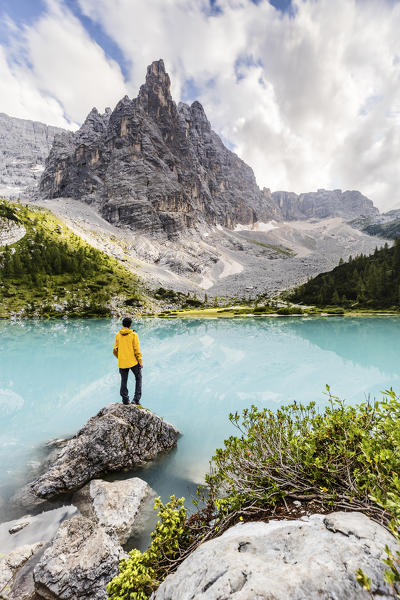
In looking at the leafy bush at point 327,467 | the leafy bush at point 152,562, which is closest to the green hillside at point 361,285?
the leafy bush at point 327,467

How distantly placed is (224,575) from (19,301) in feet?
309

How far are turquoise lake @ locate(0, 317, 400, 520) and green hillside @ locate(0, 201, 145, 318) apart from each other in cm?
5223

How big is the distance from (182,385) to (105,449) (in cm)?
956

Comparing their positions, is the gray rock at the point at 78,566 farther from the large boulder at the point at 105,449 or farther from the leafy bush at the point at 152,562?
the large boulder at the point at 105,449

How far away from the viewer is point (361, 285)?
90.9 m

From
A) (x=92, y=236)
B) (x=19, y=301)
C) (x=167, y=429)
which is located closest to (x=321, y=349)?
(x=167, y=429)

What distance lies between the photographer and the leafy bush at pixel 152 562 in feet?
11.3

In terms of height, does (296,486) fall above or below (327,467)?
below

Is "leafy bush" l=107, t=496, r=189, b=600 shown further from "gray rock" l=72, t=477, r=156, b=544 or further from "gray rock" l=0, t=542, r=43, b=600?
"gray rock" l=72, t=477, r=156, b=544

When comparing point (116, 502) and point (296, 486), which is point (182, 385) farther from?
point (296, 486)

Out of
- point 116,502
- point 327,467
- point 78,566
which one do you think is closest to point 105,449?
point 116,502

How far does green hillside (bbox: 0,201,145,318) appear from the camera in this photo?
268ft

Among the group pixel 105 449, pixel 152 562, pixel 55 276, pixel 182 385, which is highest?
pixel 55 276

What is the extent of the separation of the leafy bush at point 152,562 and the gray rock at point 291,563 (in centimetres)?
38
